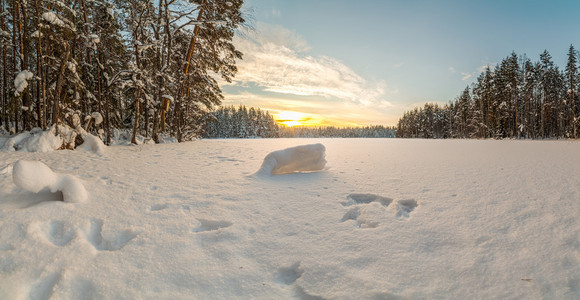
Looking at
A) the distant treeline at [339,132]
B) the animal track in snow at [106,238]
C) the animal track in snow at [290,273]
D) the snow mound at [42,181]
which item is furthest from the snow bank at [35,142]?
the distant treeline at [339,132]

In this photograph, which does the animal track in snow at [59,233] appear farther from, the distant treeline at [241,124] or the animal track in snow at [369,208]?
the distant treeline at [241,124]

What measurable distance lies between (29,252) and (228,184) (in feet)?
7.19

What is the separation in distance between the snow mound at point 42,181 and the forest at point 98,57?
5.32 metres

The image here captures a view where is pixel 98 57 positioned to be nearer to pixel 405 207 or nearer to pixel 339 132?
pixel 405 207

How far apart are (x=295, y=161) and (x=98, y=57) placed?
8.48m

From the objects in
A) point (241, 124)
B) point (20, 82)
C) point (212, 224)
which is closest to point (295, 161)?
point (212, 224)

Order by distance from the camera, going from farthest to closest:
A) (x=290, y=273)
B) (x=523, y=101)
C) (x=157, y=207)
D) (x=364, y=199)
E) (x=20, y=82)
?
(x=523, y=101) < (x=20, y=82) < (x=364, y=199) < (x=157, y=207) < (x=290, y=273)

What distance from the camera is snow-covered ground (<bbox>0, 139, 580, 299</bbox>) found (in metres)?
1.58

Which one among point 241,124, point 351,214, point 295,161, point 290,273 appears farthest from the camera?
point 241,124

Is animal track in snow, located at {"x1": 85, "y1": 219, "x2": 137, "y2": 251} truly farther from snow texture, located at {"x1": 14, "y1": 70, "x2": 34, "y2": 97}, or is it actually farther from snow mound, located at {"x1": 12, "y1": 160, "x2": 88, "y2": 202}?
snow texture, located at {"x1": 14, "y1": 70, "x2": 34, "y2": 97}

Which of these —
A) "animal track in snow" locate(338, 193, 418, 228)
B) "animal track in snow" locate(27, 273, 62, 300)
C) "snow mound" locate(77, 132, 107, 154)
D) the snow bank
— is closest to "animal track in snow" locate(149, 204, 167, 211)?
"animal track in snow" locate(27, 273, 62, 300)

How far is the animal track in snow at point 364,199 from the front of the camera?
3.00m

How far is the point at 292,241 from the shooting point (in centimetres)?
211

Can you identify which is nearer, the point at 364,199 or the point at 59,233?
the point at 59,233
